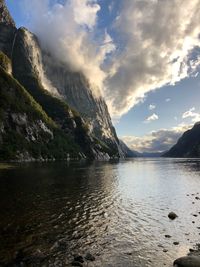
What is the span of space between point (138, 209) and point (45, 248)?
23041 mm

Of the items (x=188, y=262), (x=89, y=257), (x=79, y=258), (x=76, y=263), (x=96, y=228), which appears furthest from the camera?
(x=96, y=228)

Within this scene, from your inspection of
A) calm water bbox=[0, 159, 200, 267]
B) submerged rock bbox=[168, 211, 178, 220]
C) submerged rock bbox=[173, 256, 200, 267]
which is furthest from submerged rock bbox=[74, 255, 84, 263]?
submerged rock bbox=[168, 211, 178, 220]

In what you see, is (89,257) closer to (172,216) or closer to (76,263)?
(76,263)

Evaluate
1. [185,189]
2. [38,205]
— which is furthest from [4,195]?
[185,189]

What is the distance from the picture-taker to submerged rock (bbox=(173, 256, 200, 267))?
22.2m

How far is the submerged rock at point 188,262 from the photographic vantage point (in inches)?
875

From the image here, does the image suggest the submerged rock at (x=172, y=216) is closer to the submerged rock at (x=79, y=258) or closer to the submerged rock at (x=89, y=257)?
the submerged rock at (x=89, y=257)

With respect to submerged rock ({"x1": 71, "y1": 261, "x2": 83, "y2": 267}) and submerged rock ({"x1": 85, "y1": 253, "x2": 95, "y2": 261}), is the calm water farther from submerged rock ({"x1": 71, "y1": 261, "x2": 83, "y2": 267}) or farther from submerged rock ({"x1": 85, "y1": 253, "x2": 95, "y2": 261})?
submerged rock ({"x1": 71, "y1": 261, "x2": 83, "y2": 267})

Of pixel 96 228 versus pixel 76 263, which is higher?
pixel 96 228

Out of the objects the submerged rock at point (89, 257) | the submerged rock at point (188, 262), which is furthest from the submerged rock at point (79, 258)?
the submerged rock at point (188, 262)

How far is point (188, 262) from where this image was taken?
22531mm

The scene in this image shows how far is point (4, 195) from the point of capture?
5356 centimetres

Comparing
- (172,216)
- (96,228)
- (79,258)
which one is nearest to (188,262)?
(79,258)

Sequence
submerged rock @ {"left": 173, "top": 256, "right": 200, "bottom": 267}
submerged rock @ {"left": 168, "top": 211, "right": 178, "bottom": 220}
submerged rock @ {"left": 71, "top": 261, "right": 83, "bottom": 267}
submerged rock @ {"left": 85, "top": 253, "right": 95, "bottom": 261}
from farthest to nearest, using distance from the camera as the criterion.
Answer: submerged rock @ {"left": 168, "top": 211, "right": 178, "bottom": 220} → submerged rock @ {"left": 85, "top": 253, "right": 95, "bottom": 261} → submerged rock @ {"left": 71, "top": 261, "right": 83, "bottom": 267} → submerged rock @ {"left": 173, "top": 256, "right": 200, "bottom": 267}
